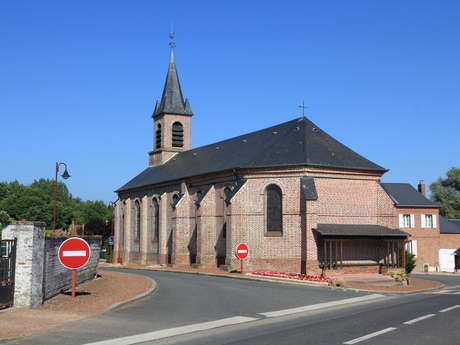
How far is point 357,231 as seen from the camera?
30.2 meters

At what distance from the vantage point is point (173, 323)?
12180 millimetres

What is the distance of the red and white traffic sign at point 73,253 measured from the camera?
14367 mm

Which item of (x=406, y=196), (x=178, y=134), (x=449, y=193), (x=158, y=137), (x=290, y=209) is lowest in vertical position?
(x=290, y=209)

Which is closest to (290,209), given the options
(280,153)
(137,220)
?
(280,153)

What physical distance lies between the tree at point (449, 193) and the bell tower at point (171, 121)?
5229 centimetres

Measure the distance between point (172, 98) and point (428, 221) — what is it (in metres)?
27.5

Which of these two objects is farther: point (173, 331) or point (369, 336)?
point (173, 331)

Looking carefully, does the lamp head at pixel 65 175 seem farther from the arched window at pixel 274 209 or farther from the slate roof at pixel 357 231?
the slate roof at pixel 357 231

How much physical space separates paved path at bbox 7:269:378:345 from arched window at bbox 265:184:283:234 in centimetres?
967

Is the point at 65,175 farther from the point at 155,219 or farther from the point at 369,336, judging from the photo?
the point at 369,336

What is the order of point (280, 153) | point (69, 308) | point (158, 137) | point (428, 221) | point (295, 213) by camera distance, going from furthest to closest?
point (158, 137), point (428, 221), point (280, 153), point (295, 213), point (69, 308)

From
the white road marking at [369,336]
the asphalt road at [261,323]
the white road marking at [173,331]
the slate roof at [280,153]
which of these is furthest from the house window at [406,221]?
the white road marking at [369,336]

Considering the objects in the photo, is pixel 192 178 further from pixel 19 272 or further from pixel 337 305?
pixel 19 272

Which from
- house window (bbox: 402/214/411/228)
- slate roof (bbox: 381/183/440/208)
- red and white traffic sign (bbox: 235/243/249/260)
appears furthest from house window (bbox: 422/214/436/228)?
red and white traffic sign (bbox: 235/243/249/260)
